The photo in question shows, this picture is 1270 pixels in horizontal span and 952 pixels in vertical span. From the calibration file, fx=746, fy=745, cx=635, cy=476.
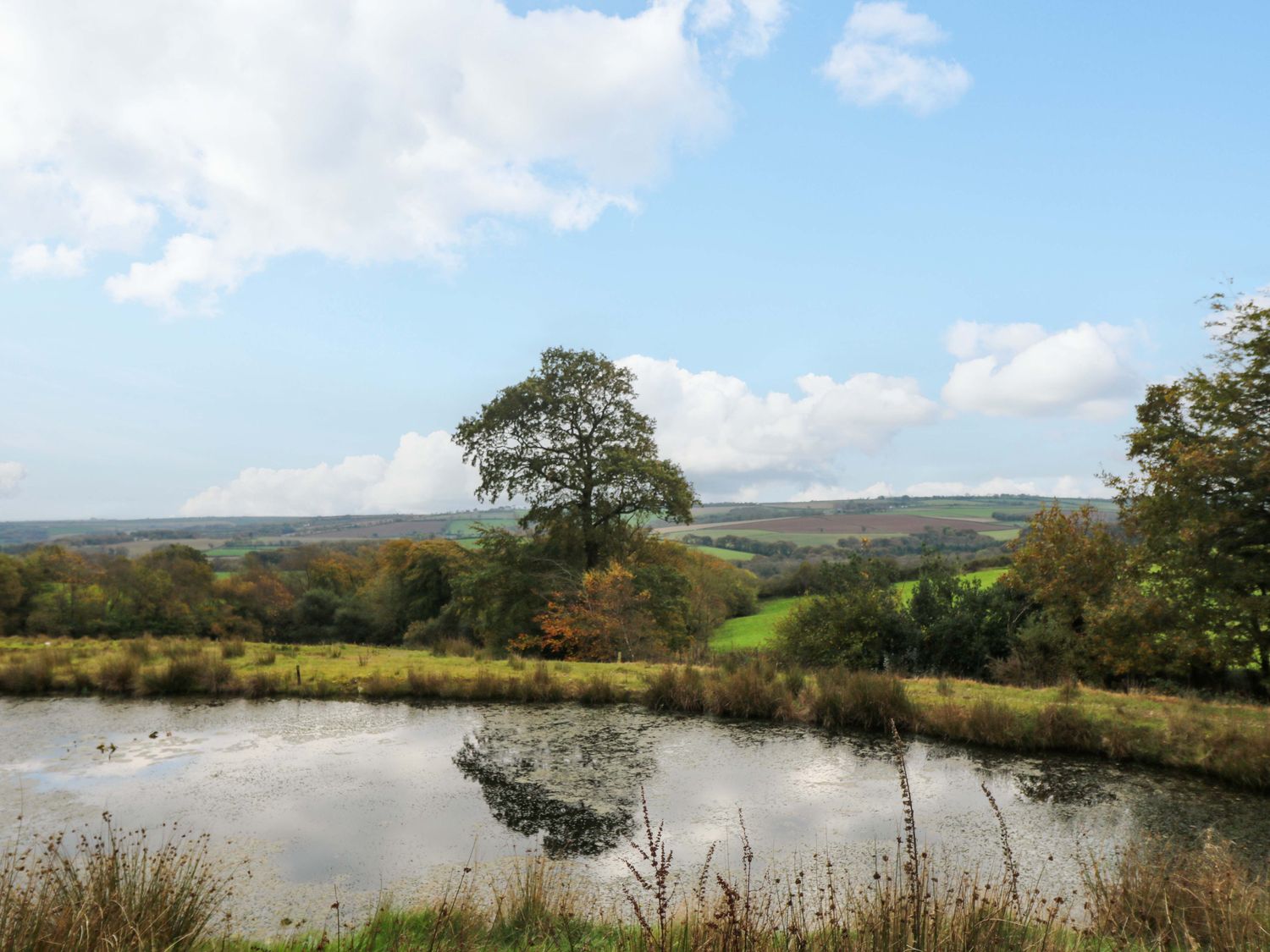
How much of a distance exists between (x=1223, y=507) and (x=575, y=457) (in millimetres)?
18019

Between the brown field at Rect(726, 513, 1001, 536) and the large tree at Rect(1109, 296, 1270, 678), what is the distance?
168 ft

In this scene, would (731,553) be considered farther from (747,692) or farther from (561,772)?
(561,772)

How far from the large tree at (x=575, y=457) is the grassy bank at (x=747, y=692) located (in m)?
7.79

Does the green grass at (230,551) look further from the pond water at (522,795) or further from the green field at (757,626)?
the pond water at (522,795)

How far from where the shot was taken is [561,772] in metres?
10.4

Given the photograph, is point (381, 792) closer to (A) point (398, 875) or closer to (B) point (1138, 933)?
(A) point (398, 875)

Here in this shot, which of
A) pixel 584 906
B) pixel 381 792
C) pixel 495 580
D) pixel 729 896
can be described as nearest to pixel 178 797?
pixel 381 792

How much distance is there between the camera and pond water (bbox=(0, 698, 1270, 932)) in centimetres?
733

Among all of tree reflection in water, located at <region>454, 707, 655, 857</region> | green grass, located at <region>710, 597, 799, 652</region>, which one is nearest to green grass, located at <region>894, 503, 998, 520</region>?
green grass, located at <region>710, 597, 799, 652</region>

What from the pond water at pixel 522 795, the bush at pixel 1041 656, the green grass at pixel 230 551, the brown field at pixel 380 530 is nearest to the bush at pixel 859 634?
the bush at pixel 1041 656

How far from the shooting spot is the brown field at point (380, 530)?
311 ft

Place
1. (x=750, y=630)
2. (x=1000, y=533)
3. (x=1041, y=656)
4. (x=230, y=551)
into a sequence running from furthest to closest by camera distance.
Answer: (x=230, y=551), (x=1000, y=533), (x=750, y=630), (x=1041, y=656)

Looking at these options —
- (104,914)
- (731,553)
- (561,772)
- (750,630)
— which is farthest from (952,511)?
(104,914)

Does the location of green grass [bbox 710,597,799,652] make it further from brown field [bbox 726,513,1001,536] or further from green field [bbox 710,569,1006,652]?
brown field [bbox 726,513,1001,536]
